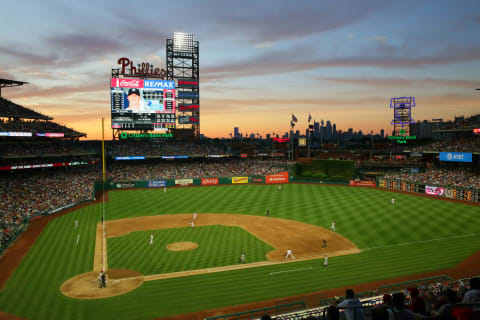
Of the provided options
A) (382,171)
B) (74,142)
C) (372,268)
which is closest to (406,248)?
(372,268)

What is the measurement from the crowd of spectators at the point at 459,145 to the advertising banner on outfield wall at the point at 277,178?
25697 millimetres

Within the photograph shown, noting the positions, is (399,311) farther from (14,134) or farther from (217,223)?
(14,134)

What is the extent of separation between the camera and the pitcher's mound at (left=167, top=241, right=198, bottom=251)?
26.8m

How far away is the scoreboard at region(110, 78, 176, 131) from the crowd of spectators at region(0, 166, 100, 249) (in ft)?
38.8

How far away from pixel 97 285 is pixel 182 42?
58909 mm

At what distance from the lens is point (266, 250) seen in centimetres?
2653

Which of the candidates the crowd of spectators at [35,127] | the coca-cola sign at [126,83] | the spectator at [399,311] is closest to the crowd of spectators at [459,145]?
the coca-cola sign at [126,83]

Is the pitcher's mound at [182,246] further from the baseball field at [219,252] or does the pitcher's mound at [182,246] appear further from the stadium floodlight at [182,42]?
the stadium floodlight at [182,42]

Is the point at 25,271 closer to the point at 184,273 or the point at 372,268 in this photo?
the point at 184,273

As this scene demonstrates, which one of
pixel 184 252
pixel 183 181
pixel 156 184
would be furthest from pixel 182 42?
pixel 184 252

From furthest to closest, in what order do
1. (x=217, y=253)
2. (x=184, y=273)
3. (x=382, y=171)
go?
(x=382, y=171), (x=217, y=253), (x=184, y=273)

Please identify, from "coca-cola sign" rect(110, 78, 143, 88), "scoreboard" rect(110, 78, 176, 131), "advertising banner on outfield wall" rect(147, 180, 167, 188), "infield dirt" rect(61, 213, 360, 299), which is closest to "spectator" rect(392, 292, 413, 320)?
"infield dirt" rect(61, 213, 360, 299)

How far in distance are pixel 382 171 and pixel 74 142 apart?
62.1 m

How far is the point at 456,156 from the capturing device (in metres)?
50.2
